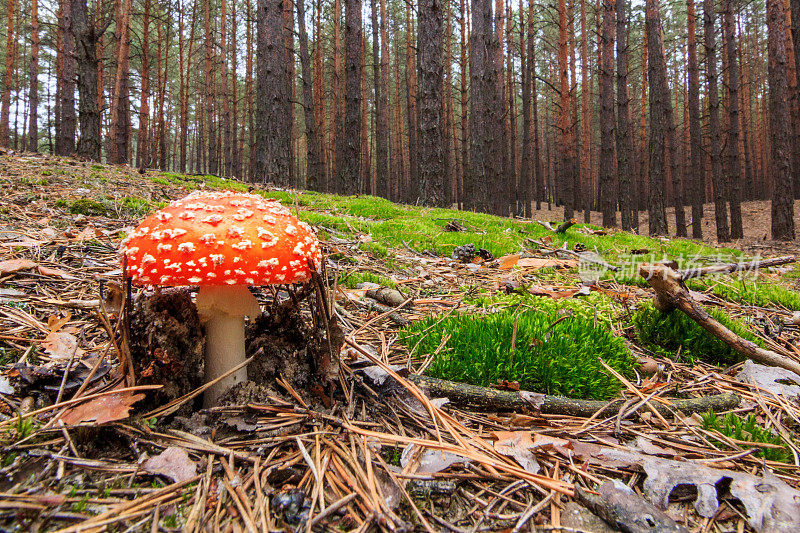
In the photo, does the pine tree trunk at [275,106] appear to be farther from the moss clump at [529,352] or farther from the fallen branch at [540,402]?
the fallen branch at [540,402]

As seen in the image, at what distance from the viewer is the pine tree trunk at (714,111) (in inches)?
459

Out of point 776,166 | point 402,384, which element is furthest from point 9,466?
point 776,166

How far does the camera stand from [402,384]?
1.62 metres

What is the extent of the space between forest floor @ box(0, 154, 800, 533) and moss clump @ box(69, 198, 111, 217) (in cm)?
140

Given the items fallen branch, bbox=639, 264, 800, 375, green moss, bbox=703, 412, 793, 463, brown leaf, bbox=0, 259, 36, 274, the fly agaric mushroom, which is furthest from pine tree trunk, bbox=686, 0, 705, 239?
brown leaf, bbox=0, 259, 36, 274

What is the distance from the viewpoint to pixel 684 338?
7.21 feet

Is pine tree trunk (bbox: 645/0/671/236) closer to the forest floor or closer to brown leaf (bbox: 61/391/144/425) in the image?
the forest floor

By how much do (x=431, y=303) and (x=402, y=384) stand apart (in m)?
1.16

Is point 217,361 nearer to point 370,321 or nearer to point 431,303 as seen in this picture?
point 370,321

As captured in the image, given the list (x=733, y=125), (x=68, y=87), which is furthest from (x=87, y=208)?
(x=733, y=125)

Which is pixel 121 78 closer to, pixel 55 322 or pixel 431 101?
pixel 431 101

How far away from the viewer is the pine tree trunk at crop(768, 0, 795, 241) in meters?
10.6

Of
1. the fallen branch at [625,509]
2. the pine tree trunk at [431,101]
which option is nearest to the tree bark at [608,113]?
the pine tree trunk at [431,101]

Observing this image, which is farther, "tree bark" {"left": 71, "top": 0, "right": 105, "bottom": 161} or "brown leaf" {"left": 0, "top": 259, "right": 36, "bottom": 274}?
"tree bark" {"left": 71, "top": 0, "right": 105, "bottom": 161}
